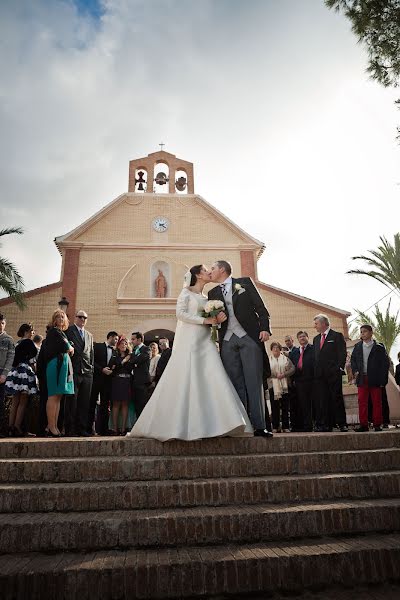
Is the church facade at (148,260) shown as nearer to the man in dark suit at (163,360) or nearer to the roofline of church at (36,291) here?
the roofline of church at (36,291)

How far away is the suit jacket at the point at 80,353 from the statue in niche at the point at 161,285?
11055 millimetres

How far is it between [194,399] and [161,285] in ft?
47.4

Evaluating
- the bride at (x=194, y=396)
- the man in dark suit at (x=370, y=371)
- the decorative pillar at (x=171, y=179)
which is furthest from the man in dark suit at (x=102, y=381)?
the decorative pillar at (x=171, y=179)

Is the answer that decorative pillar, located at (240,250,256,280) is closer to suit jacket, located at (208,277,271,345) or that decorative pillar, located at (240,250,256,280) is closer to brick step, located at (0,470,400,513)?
suit jacket, located at (208,277,271,345)

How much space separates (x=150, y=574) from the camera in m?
2.34

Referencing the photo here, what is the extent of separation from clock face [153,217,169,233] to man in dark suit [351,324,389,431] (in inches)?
531

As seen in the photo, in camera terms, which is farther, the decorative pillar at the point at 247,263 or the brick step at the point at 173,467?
the decorative pillar at the point at 247,263

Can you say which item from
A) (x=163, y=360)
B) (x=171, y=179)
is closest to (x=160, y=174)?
(x=171, y=179)

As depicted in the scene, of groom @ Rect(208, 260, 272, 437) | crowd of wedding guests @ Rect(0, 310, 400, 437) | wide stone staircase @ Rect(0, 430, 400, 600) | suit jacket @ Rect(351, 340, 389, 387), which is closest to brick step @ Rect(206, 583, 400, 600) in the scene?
wide stone staircase @ Rect(0, 430, 400, 600)

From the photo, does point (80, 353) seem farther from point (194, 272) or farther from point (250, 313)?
point (250, 313)

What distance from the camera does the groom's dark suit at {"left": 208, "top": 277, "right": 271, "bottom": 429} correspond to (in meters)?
4.61

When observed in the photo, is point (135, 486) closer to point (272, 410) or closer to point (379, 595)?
point (379, 595)

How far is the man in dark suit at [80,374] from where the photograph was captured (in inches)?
268

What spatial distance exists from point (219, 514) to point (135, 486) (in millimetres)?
714
